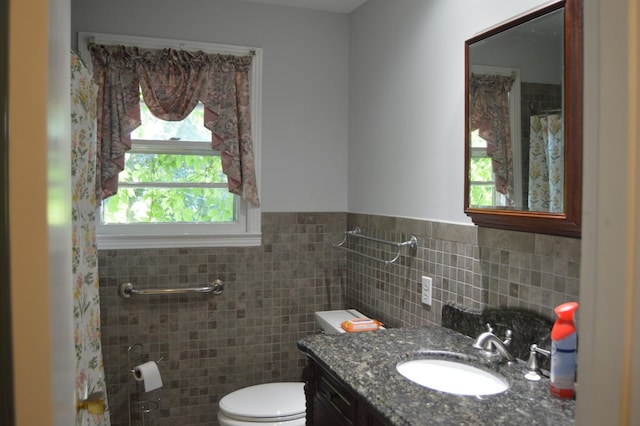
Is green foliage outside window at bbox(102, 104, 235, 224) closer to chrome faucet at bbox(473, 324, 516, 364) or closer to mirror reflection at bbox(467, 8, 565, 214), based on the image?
mirror reflection at bbox(467, 8, 565, 214)

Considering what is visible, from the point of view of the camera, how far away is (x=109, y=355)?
2748 millimetres

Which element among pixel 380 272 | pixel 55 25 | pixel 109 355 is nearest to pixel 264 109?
pixel 380 272

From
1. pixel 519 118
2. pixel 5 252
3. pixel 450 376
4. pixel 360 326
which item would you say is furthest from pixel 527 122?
pixel 5 252

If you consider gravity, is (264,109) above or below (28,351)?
above

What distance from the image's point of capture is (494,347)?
66.8 inches

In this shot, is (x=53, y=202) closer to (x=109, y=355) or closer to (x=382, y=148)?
(x=382, y=148)

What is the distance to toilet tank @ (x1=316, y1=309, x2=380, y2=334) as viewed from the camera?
2.64m

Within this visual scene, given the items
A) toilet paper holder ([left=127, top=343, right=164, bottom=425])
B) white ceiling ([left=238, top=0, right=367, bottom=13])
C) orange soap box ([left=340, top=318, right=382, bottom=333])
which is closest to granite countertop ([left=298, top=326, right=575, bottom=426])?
orange soap box ([left=340, top=318, right=382, bottom=333])

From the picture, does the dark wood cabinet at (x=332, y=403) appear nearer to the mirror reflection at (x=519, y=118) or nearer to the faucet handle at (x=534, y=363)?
the faucet handle at (x=534, y=363)

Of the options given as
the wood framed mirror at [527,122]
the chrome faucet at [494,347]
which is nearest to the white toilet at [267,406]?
the chrome faucet at [494,347]

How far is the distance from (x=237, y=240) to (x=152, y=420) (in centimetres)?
111

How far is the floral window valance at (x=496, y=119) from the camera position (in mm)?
1675

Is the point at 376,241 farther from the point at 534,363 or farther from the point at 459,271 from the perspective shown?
the point at 534,363

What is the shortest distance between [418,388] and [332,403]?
0.45 m
